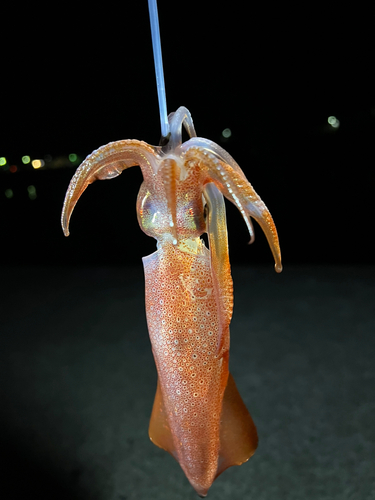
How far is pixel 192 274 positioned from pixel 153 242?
124 cm

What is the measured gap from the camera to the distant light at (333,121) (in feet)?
5.29

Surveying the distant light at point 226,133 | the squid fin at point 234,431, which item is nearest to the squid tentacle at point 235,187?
the squid fin at point 234,431

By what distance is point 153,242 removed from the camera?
195 cm

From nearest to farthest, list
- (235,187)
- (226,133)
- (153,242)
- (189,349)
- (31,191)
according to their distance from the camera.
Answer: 1. (235,187)
2. (189,349)
3. (226,133)
4. (31,191)
5. (153,242)

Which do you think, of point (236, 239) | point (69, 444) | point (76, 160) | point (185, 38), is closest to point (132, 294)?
point (236, 239)

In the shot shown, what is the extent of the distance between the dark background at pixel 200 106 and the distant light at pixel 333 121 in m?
0.02

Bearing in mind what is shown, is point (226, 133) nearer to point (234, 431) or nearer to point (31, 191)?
point (31, 191)

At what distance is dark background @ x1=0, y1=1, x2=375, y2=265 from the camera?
120 centimetres

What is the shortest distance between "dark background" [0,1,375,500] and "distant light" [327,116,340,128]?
0.09 feet

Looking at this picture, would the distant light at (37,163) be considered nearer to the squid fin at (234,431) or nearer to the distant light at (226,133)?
the distant light at (226,133)

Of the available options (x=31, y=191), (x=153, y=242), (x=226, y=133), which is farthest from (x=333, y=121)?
(x=31, y=191)

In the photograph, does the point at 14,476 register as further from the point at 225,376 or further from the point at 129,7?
the point at 129,7

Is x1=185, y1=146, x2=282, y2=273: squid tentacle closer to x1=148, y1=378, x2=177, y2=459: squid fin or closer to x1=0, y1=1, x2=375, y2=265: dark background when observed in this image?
x1=148, y1=378, x2=177, y2=459: squid fin

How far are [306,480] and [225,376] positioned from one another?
19.7 inches
